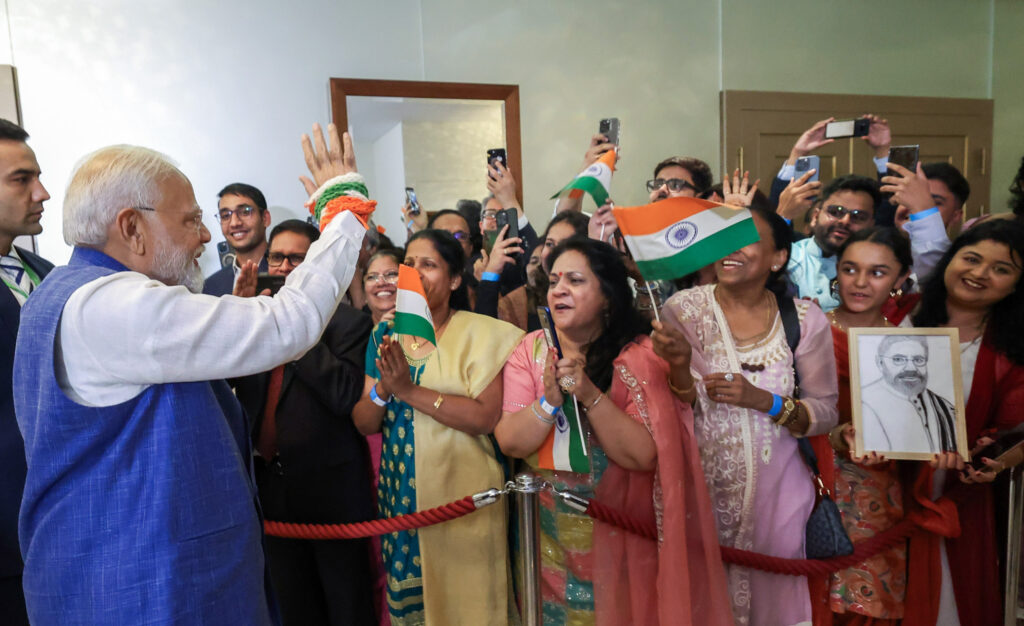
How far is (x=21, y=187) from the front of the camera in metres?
2.03

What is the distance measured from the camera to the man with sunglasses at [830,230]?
2.93 metres

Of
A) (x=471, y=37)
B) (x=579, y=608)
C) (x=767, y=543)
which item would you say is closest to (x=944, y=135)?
(x=471, y=37)

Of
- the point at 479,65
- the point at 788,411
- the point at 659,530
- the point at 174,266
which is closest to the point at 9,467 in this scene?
the point at 174,266

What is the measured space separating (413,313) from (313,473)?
28.0 inches

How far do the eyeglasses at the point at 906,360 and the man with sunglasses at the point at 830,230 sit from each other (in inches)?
36.2

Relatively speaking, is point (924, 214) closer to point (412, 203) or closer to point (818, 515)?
point (818, 515)

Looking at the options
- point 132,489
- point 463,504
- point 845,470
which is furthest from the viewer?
point 845,470

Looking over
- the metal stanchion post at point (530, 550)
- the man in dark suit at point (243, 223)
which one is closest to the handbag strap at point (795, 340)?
the metal stanchion post at point (530, 550)

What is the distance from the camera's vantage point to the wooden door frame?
431cm

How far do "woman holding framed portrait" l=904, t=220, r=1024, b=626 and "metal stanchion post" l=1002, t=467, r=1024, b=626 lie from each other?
8cm

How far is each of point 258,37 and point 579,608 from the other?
3768 mm

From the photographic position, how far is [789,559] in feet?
6.56

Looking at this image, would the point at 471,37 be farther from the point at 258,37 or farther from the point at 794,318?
the point at 794,318

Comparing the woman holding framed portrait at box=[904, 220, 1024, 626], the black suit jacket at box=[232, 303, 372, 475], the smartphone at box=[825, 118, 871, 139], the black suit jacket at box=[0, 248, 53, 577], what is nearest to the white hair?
the black suit jacket at box=[0, 248, 53, 577]
